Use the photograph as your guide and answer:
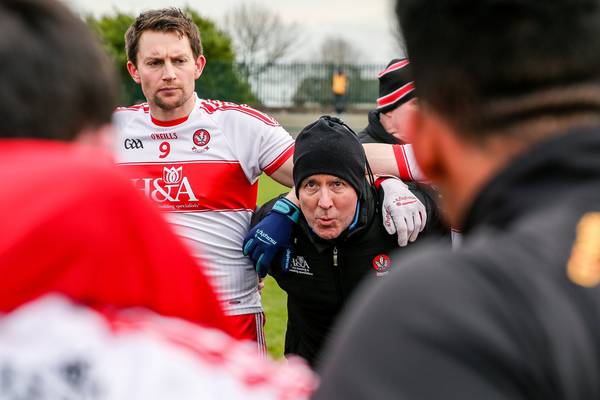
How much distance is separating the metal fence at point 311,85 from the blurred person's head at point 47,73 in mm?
36219

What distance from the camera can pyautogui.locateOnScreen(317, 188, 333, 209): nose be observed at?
4.34 metres

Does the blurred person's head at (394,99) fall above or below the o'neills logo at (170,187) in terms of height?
above

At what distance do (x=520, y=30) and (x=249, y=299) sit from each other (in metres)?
3.90

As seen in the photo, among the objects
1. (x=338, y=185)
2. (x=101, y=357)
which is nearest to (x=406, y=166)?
(x=338, y=185)

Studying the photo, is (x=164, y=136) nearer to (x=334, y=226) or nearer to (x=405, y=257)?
(x=334, y=226)

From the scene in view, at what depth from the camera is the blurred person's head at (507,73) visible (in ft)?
4.17

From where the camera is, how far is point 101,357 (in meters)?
1.24

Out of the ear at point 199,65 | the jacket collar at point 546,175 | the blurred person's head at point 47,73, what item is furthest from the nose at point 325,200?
the jacket collar at point 546,175

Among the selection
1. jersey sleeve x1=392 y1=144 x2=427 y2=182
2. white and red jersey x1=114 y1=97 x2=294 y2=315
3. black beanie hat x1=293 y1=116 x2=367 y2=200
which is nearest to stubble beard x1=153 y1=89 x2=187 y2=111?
white and red jersey x1=114 y1=97 x2=294 y2=315

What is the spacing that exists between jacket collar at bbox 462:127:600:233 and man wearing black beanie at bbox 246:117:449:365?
311cm

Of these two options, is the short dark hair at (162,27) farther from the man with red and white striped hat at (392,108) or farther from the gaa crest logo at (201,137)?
the man with red and white striped hat at (392,108)

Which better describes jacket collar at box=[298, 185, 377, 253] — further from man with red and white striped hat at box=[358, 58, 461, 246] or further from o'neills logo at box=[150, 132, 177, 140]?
o'neills logo at box=[150, 132, 177, 140]

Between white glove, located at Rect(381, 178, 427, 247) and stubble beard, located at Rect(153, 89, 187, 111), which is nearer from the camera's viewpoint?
white glove, located at Rect(381, 178, 427, 247)

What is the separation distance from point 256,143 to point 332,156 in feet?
2.10
